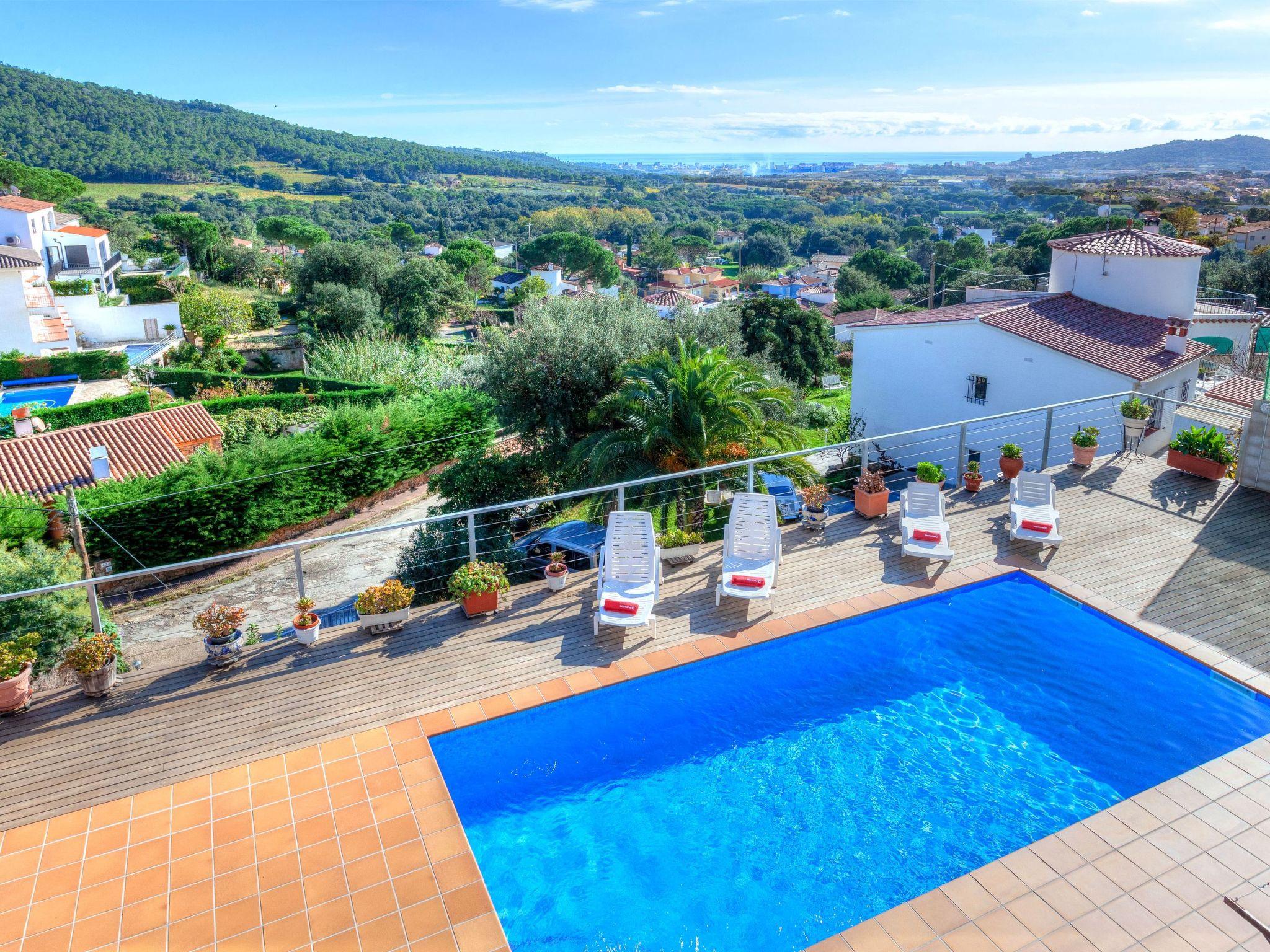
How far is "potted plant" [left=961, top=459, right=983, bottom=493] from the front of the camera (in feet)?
33.8

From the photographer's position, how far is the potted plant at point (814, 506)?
938 centimetres

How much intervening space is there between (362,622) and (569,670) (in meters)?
2.10

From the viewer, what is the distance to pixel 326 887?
4832 mm

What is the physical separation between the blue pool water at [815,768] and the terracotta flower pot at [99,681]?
2.92 meters

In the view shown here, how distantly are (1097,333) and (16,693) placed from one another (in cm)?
1854

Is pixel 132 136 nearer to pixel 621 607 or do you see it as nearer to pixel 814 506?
pixel 814 506

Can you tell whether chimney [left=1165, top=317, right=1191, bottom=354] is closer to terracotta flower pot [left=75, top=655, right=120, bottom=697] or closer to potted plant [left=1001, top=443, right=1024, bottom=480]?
potted plant [left=1001, top=443, right=1024, bottom=480]

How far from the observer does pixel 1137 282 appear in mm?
17109

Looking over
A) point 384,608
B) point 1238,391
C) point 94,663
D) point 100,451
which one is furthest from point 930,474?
point 100,451

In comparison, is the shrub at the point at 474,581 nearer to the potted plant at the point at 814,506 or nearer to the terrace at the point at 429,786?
the terrace at the point at 429,786

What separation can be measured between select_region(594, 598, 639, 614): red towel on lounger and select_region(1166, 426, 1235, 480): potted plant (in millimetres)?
8104

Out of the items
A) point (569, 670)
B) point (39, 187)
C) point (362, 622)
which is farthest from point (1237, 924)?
point (39, 187)

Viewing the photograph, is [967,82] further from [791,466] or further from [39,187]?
[39,187]

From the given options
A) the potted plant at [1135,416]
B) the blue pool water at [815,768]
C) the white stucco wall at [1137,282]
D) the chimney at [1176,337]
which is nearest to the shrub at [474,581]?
the blue pool water at [815,768]
